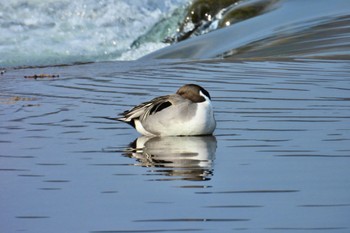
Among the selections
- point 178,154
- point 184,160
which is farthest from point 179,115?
point 184,160

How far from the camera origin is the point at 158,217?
6160 mm

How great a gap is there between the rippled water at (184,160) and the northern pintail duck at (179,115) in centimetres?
10

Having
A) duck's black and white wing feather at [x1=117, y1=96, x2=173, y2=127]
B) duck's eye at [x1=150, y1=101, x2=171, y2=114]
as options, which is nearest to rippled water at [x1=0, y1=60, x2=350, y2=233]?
duck's black and white wing feather at [x1=117, y1=96, x2=173, y2=127]

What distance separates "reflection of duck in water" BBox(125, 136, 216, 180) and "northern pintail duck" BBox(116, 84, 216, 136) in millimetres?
71

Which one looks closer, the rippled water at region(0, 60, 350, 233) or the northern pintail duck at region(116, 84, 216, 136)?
the rippled water at region(0, 60, 350, 233)

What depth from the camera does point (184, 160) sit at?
7.82 metres

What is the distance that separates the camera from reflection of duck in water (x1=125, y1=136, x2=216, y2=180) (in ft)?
24.3

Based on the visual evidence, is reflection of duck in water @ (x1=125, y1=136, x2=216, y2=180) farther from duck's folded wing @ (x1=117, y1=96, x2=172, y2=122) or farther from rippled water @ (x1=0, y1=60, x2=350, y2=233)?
duck's folded wing @ (x1=117, y1=96, x2=172, y2=122)

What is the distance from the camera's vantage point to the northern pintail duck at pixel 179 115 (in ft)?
28.5

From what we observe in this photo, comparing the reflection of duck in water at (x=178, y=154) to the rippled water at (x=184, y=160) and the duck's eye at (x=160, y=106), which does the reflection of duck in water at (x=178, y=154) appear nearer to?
the rippled water at (x=184, y=160)

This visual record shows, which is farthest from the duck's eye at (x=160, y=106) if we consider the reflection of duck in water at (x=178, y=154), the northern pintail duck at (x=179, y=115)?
the reflection of duck in water at (x=178, y=154)

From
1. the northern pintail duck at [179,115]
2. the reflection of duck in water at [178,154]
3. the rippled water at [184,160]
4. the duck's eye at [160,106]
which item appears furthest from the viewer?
the duck's eye at [160,106]

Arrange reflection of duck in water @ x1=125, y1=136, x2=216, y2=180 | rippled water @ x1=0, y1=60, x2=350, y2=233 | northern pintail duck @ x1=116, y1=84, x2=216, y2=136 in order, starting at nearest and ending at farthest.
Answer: rippled water @ x1=0, y1=60, x2=350, y2=233
reflection of duck in water @ x1=125, y1=136, x2=216, y2=180
northern pintail duck @ x1=116, y1=84, x2=216, y2=136

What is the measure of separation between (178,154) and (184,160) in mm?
271
